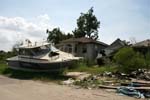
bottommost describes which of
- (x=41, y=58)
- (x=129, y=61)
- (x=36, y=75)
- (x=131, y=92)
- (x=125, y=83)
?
(x=131, y=92)

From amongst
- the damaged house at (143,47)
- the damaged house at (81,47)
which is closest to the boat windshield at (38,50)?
the damaged house at (143,47)

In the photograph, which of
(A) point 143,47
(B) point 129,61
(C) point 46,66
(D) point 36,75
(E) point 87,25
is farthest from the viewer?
(E) point 87,25

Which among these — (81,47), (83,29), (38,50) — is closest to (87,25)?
(83,29)

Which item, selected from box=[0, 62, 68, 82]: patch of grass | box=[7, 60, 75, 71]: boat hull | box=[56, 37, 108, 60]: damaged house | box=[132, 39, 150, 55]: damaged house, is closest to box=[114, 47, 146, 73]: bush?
box=[7, 60, 75, 71]: boat hull

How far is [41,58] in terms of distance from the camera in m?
29.4

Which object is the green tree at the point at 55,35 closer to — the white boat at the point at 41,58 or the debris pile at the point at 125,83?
the white boat at the point at 41,58

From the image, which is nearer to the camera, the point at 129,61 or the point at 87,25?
the point at 129,61

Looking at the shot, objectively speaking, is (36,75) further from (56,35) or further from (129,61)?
(56,35)

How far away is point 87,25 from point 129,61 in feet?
130

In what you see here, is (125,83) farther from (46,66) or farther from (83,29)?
(83,29)

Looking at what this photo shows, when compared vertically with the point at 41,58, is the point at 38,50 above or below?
above

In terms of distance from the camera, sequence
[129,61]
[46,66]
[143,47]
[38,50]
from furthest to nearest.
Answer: [143,47] < [38,50] < [46,66] < [129,61]

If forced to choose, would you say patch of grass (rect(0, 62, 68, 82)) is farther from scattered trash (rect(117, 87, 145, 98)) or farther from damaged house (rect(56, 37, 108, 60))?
damaged house (rect(56, 37, 108, 60))

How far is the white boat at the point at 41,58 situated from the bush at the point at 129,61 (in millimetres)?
4756
